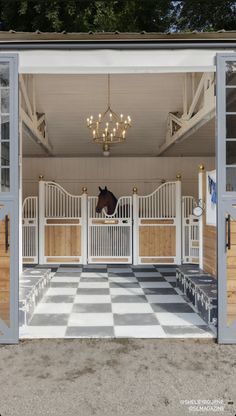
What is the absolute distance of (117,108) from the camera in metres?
8.69

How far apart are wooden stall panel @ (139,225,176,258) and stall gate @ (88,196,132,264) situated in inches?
9.9

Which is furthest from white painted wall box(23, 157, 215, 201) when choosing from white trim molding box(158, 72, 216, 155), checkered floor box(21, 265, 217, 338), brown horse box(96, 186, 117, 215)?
checkered floor box(21, 265, 217, 338)

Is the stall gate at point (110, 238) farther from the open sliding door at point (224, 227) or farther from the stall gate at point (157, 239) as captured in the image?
the open sliding door at point (224, 227)

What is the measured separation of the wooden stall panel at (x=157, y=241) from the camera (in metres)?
7.82

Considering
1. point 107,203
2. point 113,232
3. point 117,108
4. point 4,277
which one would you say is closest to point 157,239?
point 113,232

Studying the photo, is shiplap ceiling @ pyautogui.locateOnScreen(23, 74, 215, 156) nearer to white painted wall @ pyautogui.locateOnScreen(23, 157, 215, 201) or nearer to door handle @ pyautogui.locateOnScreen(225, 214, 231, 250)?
white painted wall @ pyautogui.locateOnScreen(23, 157, 215, 201)

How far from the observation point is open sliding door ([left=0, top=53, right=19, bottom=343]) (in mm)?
3480

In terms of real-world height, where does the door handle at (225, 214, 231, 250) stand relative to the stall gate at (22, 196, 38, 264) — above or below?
above

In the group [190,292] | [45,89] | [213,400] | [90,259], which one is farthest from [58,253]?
[213,400]

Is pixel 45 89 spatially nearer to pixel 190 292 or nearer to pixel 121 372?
pixel 190 292

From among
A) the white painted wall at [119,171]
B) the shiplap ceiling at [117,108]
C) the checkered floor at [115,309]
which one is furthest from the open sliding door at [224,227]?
the white painted wall at [119,171]

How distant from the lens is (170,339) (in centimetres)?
353

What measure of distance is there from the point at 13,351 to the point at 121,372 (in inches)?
37.6

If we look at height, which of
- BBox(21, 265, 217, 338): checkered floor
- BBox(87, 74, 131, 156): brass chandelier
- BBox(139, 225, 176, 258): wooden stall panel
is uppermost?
BBox(87, 74, 131, 156): brass chandelier
